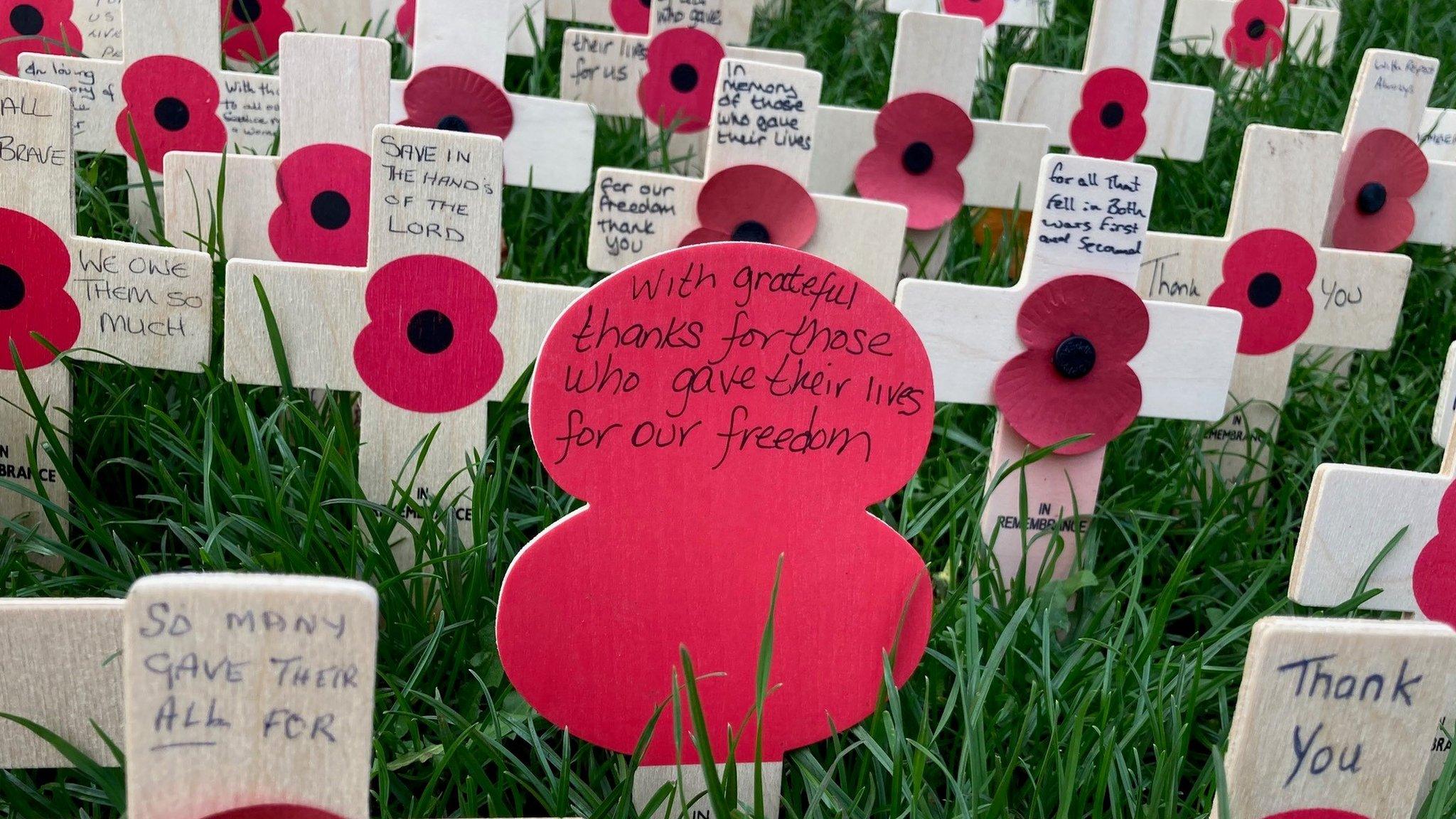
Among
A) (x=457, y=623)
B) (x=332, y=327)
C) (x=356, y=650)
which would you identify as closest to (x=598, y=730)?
(x=457, y=623)

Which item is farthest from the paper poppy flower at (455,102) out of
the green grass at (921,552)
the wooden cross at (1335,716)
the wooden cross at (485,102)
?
the wooden cross at (1335,716)

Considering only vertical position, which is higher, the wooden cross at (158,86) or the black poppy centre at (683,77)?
the black poppy centre at (683,77)

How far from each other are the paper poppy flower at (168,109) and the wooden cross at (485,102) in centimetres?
23

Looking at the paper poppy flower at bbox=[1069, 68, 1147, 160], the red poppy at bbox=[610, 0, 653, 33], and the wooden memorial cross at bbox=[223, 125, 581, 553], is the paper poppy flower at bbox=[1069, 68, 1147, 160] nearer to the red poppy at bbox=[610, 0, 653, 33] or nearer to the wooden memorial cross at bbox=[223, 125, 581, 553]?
the red poppy at bbox=[610, 0, 653, 33]

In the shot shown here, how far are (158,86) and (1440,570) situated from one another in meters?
1.50

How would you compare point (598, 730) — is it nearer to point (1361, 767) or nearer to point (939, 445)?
point (1361, 767)

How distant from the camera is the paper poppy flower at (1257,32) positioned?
8.72 feet

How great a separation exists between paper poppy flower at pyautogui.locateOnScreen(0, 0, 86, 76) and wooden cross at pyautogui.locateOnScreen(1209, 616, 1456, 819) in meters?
1.84

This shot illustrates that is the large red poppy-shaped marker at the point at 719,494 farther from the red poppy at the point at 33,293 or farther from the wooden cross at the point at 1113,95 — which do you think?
the wooden cross at the point at 1113,95

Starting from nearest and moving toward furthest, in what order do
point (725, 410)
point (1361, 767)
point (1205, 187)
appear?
1. point (1361, 767)
2. point (725, 410)
3. point (1205, 187)

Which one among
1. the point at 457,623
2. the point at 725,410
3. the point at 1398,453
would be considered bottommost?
the point at 457,623

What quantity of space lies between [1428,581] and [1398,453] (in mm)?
659

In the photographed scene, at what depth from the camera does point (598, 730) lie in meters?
0.86

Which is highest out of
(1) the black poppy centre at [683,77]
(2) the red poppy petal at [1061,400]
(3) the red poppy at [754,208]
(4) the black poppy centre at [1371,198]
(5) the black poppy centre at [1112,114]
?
(5) the black poppy centre at [1112,114]
